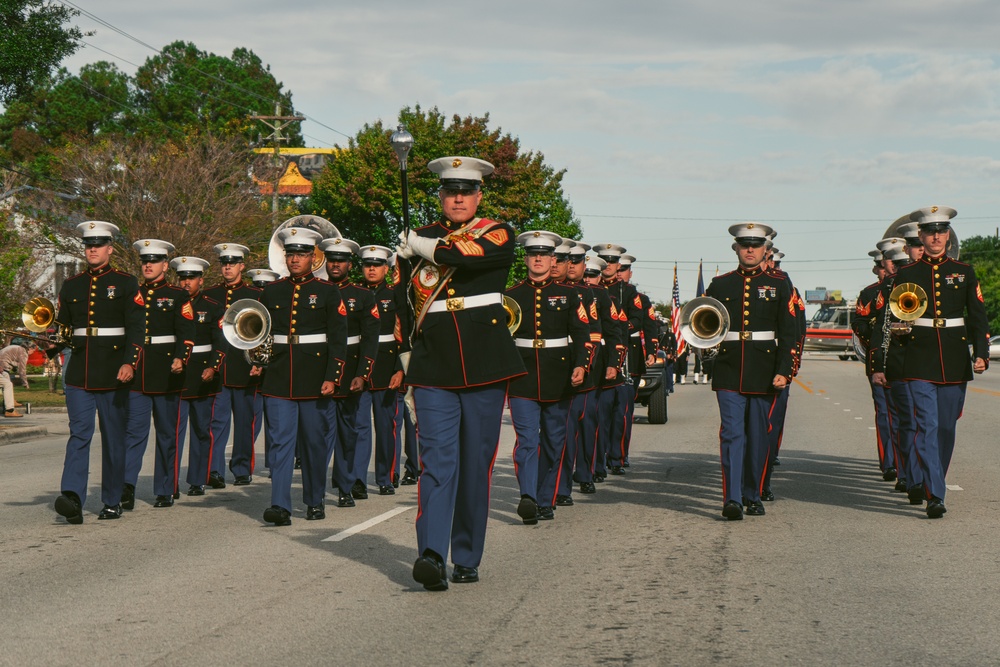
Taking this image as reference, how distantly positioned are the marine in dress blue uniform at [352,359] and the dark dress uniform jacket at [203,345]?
1.30 metres

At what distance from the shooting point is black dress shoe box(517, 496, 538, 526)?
994cm

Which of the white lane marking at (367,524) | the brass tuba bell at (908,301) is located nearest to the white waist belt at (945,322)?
the brass tuba bell at (908,301)

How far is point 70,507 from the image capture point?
10031 millimetres

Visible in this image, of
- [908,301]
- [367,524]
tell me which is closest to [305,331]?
[367,524]

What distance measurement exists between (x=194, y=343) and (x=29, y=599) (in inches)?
216

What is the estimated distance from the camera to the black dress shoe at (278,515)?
9922 mm

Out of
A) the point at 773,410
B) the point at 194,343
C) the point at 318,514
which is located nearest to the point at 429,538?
the point at 318,514

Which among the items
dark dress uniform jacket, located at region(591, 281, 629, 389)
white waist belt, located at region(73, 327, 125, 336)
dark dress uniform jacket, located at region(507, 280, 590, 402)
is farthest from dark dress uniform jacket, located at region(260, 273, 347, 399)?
dark dress uniform jacket, located at region(591, 281, 629, 389)

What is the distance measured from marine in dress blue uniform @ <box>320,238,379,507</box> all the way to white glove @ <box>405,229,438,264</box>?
4.36m

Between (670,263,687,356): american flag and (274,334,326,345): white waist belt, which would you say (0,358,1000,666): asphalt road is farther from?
(670,263,687,356): american flag

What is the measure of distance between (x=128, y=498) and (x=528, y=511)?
347 centimetres

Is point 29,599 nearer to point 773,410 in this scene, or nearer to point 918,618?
point 918,618

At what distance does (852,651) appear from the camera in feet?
19.5

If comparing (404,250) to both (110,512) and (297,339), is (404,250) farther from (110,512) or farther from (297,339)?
(110,512)
